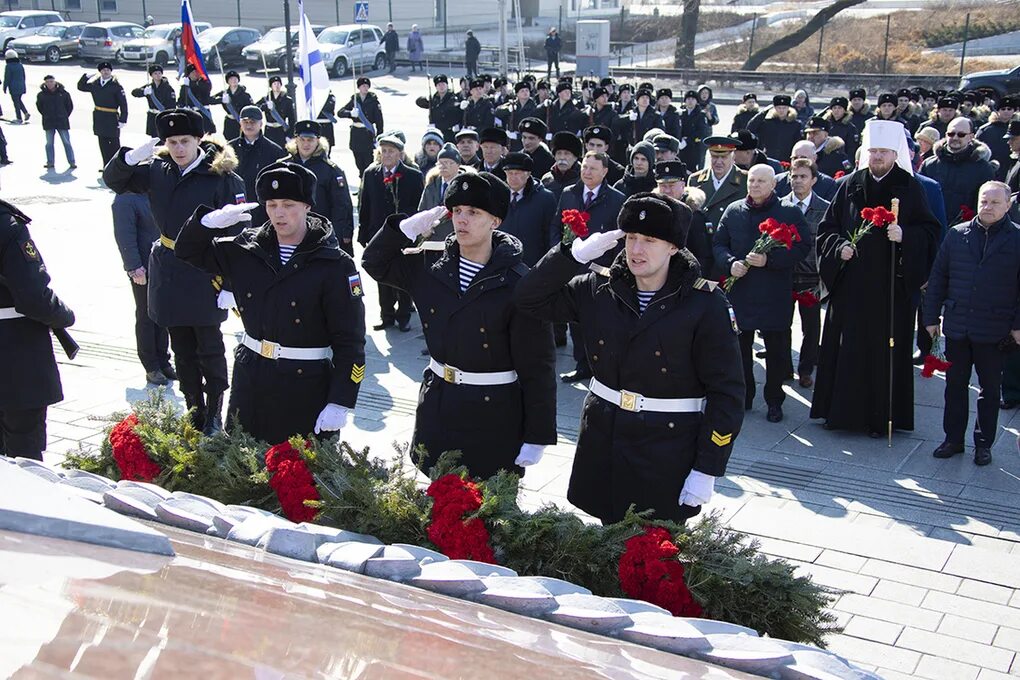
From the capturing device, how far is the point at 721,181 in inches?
400

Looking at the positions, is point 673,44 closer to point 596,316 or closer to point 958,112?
point 958,112

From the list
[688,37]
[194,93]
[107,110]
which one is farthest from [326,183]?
[688,37]

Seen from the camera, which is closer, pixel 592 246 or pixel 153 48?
pixel 592 246

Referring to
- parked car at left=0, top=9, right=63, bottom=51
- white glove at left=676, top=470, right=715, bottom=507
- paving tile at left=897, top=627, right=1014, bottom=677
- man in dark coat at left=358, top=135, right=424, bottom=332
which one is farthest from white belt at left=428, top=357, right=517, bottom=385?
parked car at left=0, top=9, right=63, bottom=51

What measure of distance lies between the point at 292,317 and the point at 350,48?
36952mm

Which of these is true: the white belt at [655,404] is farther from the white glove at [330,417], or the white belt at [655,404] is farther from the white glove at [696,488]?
the white glove at [330,417]

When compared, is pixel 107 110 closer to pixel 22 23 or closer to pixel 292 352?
pixel 292 352

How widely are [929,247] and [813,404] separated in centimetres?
138

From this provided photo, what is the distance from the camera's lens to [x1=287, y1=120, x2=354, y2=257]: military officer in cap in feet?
36.0

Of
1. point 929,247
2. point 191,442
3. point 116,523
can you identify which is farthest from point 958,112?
point 116,523

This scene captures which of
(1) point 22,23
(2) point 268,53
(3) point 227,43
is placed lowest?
(2) point 268,53

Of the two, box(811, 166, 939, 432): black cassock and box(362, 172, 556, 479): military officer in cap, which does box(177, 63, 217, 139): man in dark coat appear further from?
box(362, 172, 556, 479): military officer in cap

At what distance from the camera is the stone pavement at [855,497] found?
5121mm

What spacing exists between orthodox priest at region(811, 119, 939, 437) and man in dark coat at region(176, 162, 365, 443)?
4.06 meters
